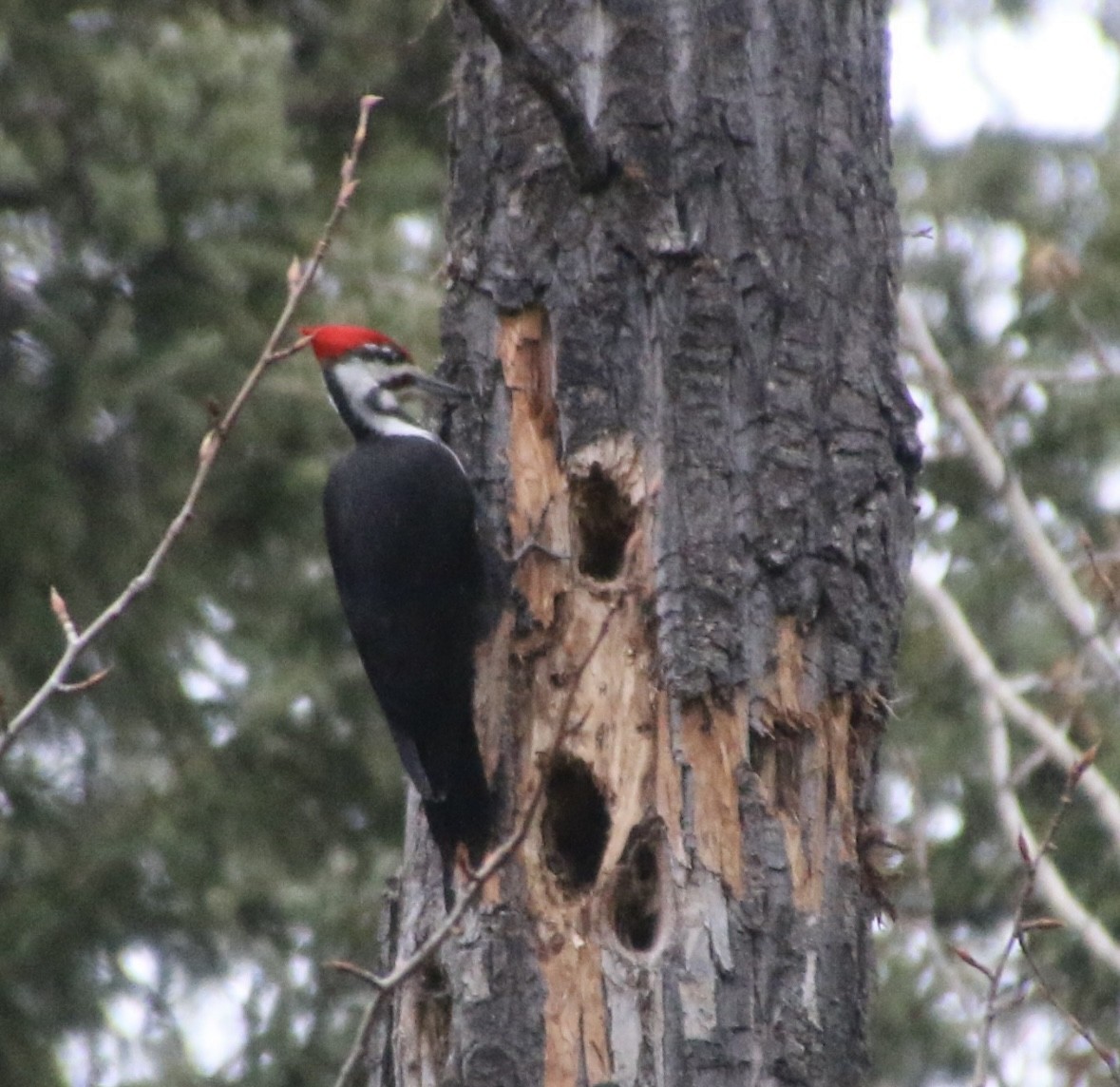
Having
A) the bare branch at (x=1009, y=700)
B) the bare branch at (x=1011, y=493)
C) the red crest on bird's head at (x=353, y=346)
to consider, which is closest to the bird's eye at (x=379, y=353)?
the red crest on bird's head at (x=353, y=346)

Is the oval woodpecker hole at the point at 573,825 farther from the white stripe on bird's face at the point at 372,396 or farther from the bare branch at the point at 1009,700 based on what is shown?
the bare branch at the point at 1009,700

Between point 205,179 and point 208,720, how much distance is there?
1.80m

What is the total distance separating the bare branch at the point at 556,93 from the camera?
3.05m

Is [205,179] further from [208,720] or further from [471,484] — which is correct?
[471,484]

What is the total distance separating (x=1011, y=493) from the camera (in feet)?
23.5

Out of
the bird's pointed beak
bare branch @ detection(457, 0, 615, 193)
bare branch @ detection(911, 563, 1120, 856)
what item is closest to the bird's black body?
the bird's pointed beak

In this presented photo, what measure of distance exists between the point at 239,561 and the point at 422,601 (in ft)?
8.63

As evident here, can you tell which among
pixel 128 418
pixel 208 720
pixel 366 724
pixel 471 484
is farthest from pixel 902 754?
pixel 471 484

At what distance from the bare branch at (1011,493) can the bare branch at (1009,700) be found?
0.32 metres

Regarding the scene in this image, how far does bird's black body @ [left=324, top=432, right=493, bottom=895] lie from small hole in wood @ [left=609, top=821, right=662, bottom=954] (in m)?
0.29

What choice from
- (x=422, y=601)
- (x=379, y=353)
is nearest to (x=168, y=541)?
(x=422, y=601)

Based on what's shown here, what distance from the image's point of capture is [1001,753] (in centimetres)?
691

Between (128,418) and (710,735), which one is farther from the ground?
(128,418)

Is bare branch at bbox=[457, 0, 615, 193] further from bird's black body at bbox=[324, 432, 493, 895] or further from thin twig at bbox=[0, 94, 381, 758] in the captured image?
bird's black body at bbox=[324, 432, 493, 895]
